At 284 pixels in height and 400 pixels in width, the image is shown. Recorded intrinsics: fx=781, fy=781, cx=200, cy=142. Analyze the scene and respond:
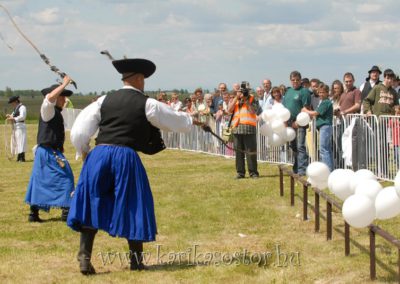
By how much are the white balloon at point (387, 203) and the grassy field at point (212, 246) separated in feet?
2.62

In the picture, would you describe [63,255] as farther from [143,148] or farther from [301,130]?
[301,130]

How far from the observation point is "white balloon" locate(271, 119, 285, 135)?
970 centimetres

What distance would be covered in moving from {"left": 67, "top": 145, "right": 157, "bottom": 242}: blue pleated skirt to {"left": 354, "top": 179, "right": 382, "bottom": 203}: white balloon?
1.96 meters

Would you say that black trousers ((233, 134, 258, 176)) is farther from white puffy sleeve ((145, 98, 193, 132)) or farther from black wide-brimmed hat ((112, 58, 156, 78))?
black wide-brimmed hat ((112, 58, 156, 78))

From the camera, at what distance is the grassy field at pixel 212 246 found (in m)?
7.41

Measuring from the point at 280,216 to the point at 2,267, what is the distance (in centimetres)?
411

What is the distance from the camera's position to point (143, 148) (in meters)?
7.49

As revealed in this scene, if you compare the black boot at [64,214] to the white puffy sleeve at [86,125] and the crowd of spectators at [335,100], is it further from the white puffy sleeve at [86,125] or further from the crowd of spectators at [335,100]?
the crowd of spectators at [335,100]

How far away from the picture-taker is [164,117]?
7367 mm

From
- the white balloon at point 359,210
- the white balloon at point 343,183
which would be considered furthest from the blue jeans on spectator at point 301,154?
the white balloon at point 359,210

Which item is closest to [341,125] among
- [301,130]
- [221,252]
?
[301,130]

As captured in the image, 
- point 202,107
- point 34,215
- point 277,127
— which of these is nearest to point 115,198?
point 277,127

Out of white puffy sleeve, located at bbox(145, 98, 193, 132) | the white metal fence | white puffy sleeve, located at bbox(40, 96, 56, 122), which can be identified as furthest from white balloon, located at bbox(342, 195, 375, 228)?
the white metal fence

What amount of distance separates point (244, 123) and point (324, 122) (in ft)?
4.90
